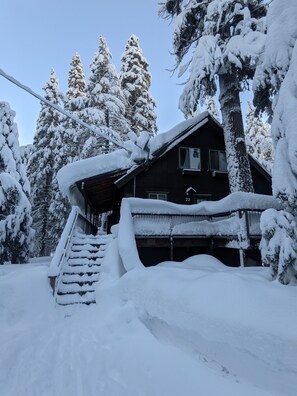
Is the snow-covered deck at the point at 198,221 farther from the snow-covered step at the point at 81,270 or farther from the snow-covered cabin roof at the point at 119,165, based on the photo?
the snow-covered cabin roof at the point at 119,165

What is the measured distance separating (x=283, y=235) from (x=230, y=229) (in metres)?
5.25

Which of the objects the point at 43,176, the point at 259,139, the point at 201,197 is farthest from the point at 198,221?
the point at 259,139

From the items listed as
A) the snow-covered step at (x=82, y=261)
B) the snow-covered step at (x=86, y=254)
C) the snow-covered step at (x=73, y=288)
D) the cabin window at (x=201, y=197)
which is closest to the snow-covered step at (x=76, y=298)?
the snow-covered step at (x=73, y=288)

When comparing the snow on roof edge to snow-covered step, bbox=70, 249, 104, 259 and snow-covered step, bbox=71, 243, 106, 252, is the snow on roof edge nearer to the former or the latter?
snow-covered step, bbox=71, 243, 106, 252

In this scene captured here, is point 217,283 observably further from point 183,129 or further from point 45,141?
point 45,141

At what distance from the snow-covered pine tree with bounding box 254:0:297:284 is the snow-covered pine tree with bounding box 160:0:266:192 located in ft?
20.4

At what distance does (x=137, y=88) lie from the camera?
25.2 meters

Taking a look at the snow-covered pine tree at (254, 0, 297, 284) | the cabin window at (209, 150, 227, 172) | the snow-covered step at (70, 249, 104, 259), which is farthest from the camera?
the cabin window at (209, 150, 227, 172)

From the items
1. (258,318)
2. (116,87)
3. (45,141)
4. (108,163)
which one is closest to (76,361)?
(258,318)

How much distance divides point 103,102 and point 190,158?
10518 millimetres

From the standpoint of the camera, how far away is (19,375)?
341 cm

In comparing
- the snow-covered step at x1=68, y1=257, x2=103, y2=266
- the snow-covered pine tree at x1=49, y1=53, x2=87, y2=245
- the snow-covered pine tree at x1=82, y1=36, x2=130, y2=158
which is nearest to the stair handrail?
the snow-covered step at x1=68, y1=257, x2=103, y2=266

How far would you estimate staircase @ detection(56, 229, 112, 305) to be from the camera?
677 cm

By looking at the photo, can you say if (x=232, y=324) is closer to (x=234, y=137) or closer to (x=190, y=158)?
(x=234, y=137)
